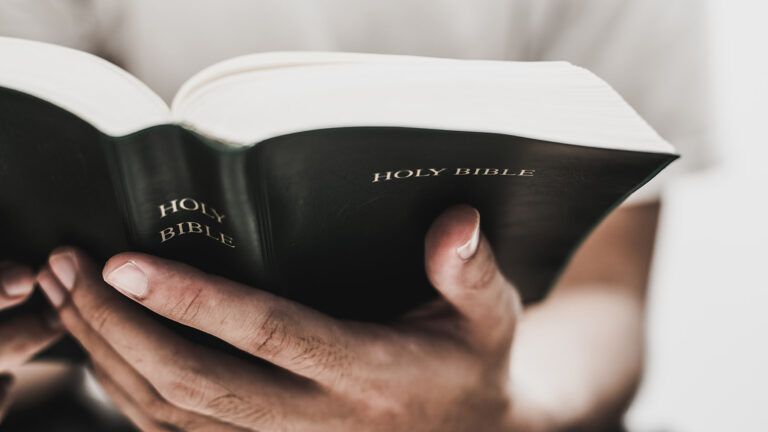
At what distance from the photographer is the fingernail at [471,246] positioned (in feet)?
1.42

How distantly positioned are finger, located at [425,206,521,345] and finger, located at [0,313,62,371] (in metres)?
0.46

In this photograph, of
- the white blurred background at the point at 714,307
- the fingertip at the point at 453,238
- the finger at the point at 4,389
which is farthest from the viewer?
the white blurred background at the point at 714,307

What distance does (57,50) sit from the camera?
0.32 meters

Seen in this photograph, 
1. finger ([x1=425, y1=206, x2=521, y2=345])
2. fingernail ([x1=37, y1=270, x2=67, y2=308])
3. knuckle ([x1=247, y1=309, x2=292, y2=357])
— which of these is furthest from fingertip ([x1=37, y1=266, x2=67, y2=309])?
finger ([x1=425, y1=206, x2=521, y2=345])

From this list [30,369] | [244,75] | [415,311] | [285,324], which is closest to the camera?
[244,75]

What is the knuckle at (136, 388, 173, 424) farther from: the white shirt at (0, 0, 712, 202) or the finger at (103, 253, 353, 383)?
the white shirt at (0, 0, 712, 202)

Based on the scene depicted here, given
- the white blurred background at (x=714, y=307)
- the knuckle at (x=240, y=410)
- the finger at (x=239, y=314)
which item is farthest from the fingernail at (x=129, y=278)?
the white blurred background at (x=714, y=307)

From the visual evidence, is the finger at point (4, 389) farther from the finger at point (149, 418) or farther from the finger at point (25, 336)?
the finger at point (149, 418)

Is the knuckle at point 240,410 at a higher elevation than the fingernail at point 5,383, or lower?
higher

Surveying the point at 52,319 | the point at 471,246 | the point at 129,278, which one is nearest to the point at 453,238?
the point at 471,246

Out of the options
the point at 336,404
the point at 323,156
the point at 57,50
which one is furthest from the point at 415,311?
the point at 57,50

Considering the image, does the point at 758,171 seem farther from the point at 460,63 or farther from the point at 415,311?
the point at 460,63

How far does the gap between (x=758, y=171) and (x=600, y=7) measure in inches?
21.1

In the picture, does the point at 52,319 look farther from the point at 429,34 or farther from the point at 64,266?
the point at 429,34
